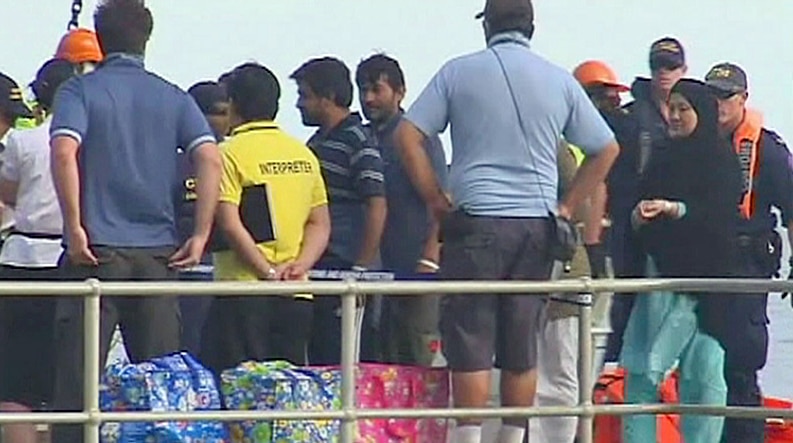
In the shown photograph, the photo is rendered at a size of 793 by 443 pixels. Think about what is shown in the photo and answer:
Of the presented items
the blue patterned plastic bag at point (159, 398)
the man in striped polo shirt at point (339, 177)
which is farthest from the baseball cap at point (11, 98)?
the blue patterned plastic bag at point (159, 398)

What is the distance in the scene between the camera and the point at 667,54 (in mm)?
9695

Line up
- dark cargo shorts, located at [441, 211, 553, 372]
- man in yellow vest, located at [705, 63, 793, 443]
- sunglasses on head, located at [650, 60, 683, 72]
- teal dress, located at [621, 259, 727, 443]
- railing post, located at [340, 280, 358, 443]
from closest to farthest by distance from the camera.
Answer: railing post, located at [340, 280, 358, 443]
dark cargo shorts, located at [441, 211, 553, 372]
teal dress, located at [621, 259, 727, 443]
man in yellow vest, located at [705, 63, 793, 443]
sunglasses on head, located at [650, 60, 683, 72]

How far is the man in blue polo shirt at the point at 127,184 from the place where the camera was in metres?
7.56

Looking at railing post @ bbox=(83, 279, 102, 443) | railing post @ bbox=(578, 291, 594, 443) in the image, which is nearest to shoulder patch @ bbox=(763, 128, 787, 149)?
railing post @ bbox=(578, 291, 594, 443)

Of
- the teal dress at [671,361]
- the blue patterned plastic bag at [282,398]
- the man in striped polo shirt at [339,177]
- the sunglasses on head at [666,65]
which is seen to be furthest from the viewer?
the sunglasses on head at [666,65]

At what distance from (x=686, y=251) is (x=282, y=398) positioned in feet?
5.28

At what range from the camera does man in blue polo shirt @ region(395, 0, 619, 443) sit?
755 cm

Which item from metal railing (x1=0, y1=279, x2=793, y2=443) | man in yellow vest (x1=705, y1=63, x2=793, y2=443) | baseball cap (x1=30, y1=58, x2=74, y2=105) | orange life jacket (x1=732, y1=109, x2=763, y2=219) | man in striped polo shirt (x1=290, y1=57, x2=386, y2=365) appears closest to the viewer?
metal railing (x1=0, y1=279, x2=793, y2=443)

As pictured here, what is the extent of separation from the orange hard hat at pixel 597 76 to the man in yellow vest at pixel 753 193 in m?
0.74

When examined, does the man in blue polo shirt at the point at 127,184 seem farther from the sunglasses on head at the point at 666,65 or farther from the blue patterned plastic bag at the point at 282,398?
the sunglasses on head at the point at 666,65

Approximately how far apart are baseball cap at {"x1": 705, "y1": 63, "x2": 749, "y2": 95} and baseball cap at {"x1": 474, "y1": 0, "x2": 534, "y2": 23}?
1.32 m

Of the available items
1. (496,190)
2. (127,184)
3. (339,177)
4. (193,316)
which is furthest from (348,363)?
(193,316)

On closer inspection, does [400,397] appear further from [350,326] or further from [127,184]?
[127,184]

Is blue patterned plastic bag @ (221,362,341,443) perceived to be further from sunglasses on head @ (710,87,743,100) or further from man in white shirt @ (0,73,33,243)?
sunglasses on head @ (710,87,743,100)
